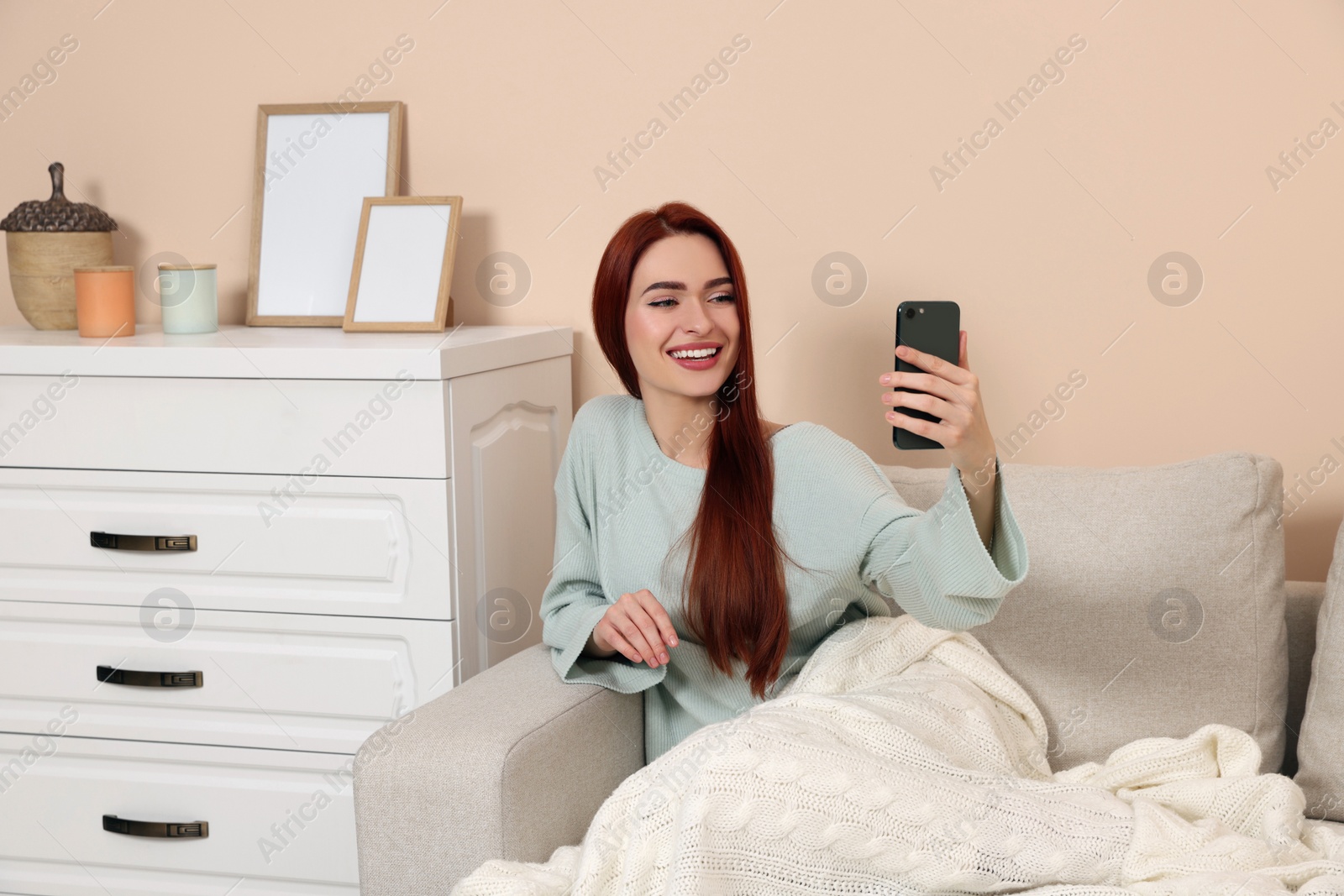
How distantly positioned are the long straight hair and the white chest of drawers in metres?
0.30

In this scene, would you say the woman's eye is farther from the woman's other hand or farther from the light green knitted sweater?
the woman's other hand

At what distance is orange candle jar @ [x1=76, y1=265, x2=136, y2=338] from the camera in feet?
5.90

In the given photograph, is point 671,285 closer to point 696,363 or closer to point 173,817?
point 696,363

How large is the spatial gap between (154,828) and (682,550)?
92cm

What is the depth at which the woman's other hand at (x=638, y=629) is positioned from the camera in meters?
1.34

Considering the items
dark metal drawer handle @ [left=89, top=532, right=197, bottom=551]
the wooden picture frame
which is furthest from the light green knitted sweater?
the wooden picture frame

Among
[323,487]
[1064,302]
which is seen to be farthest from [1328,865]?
[323,487]

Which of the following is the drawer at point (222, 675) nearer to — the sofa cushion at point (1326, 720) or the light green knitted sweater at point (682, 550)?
the light green knitted sweater at point (682, 550)

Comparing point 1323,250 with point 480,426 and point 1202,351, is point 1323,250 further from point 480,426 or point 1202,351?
point 480,426

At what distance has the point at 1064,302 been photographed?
1793 mm

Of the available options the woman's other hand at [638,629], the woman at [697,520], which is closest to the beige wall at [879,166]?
the woman at [697,520]

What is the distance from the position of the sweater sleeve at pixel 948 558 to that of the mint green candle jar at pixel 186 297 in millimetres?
1141

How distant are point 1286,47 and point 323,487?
152cm

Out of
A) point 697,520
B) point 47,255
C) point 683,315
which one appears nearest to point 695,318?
point 683,315
